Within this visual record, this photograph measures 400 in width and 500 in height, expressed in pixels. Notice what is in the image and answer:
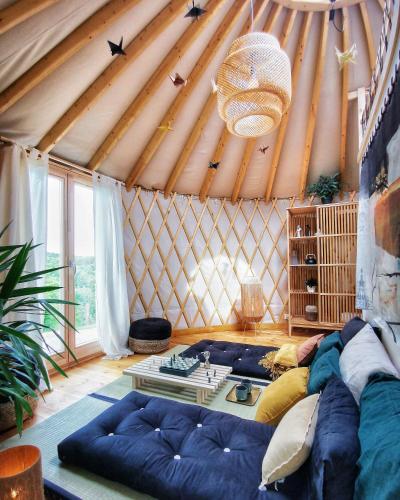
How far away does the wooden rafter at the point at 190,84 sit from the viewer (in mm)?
2350

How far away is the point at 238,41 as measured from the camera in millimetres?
1629

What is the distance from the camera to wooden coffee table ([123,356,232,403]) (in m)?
2.01

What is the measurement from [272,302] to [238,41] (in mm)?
3532

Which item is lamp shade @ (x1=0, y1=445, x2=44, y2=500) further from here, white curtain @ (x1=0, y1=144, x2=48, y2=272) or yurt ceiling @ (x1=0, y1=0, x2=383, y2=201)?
yurt ceiling @ (x1=0, y1=0, x2=383, y2=201)

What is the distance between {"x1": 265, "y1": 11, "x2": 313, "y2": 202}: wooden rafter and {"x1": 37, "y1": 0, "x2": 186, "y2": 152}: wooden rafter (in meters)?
1.22

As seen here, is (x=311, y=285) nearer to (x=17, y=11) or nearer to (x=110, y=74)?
(x=110, y=74)

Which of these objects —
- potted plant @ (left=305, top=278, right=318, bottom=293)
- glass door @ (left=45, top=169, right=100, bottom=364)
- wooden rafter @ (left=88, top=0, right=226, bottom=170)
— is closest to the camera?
wooden rafter @ (left=88, top=0, right=226, bottom=170)

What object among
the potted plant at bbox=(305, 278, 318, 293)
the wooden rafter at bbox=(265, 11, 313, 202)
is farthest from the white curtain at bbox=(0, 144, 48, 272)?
the potted plant at bbox=(305, 278, 318, 293)

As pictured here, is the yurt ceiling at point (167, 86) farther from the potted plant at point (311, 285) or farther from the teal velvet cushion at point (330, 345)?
the teal velvet cushion at point (330, 345)

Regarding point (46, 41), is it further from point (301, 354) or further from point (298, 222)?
point (298, 222)

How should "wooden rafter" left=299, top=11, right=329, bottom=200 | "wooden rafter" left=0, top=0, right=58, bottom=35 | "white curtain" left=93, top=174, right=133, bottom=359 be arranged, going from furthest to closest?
"white curtain" left=93, top=174, right=133, bottom=359 → "wooden rafter" left=299, top=11, right=329, bottom=200 → "wooden rafter" left=0, top=0, right=58, bottom=35

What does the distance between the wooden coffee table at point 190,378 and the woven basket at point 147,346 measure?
0.80 meters

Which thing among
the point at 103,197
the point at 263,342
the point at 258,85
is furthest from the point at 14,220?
the point at 263,342

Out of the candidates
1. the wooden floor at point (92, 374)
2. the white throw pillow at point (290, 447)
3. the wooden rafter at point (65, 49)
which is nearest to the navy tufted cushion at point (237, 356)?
the wooden floor at point (92, 374)
